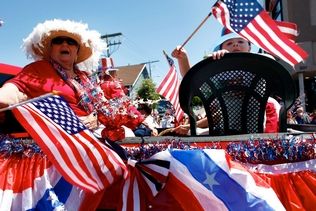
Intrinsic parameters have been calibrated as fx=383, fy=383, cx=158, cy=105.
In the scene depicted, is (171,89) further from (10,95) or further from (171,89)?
(10,95)

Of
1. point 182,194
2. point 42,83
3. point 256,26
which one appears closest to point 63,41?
point 42,83

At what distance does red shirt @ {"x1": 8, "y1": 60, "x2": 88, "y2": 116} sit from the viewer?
2.64 m

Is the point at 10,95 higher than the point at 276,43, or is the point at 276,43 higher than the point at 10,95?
the point at 276,43

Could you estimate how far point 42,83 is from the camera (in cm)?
271

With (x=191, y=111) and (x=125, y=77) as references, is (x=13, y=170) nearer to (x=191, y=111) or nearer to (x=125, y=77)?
(x=191, y=111)

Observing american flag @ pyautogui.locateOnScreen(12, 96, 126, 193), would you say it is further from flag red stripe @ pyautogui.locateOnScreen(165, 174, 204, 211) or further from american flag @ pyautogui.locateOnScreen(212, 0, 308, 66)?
american flag @ pyautogui.locateOnScreen(212, 0, 308, 66)

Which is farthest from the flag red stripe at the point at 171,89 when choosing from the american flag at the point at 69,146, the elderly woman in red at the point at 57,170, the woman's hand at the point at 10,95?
the american flag at the point at 69,146

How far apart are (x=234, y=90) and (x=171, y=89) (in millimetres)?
2212

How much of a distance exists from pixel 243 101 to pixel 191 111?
0.33 metres

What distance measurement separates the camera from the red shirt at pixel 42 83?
2639 millimetres

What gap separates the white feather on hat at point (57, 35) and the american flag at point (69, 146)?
1.65m

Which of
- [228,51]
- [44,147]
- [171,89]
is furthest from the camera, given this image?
[171,89]

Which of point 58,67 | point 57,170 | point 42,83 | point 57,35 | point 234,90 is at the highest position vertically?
point 57,35

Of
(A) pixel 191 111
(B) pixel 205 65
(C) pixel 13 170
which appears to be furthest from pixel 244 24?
(C) pixel 13 170
